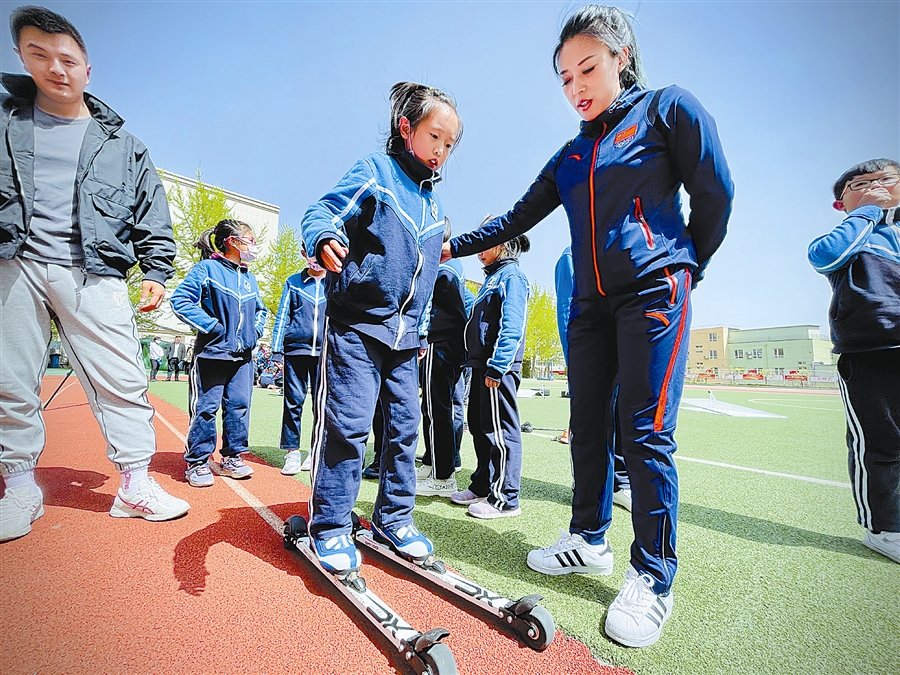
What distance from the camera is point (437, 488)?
11.9ft

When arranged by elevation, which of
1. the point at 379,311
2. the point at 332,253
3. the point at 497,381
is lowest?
the point at 497,381

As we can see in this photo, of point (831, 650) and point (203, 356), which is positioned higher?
point (203, 356)

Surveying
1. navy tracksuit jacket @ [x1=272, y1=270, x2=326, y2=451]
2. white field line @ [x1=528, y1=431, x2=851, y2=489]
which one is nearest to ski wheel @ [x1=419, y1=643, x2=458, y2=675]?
navy tracksuit jacket @ [x1=272, y1=270, x2=326, y2=451]

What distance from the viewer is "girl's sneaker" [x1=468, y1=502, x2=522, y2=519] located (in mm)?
3002

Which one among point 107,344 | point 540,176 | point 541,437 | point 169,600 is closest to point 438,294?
point 540,176

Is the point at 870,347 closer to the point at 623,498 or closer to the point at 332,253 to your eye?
the point at 623,498

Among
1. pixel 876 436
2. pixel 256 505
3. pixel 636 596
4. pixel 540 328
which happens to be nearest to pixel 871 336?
pixel 876 436

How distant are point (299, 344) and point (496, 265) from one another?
2.24 metres

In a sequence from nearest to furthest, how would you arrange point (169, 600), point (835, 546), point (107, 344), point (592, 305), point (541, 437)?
point (169, 600) → point (592, 305) → point (107, 344) → point (835, 546) → point (541, 437)

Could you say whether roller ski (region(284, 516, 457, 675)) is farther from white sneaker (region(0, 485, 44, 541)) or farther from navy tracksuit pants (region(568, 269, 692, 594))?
white sneaker (region(0, 485, 44, 541))

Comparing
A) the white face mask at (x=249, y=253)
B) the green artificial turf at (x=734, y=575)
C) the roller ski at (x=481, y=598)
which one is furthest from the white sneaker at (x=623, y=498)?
the white face mask at (x=249, y=253)

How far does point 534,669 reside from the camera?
1.40 metres

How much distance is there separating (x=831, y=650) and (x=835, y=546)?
1.40 metres

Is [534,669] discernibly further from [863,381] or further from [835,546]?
[863,381]
